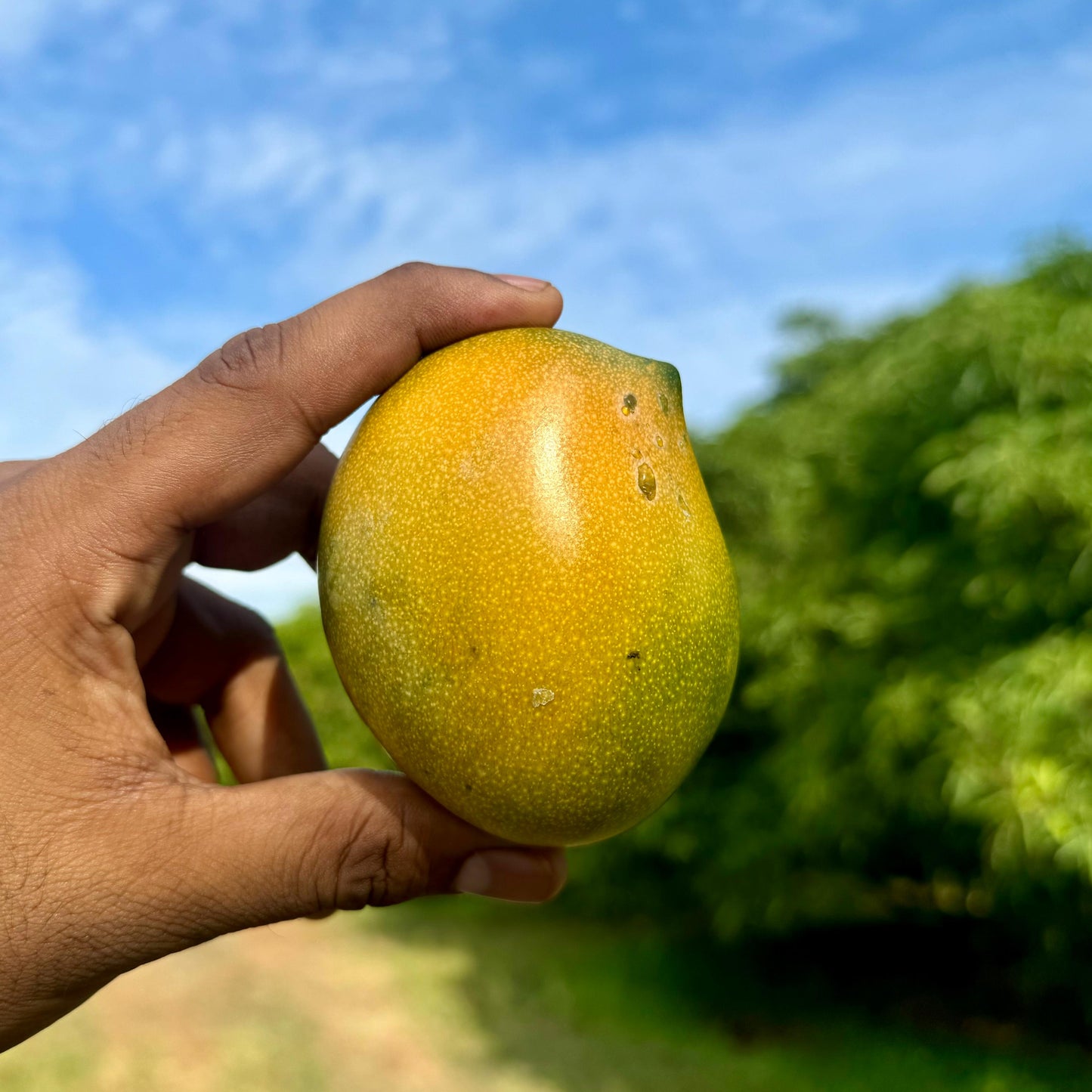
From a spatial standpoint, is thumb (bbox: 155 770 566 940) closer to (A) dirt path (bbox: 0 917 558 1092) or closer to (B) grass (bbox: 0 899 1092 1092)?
(B) grass (bbox: 0 899 1092 1092)

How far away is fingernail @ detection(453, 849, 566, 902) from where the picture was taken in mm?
1959

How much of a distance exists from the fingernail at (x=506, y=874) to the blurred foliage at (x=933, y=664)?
9.80 ft

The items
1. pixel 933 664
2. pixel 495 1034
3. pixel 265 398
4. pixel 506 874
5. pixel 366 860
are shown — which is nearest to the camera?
pixel 265 398

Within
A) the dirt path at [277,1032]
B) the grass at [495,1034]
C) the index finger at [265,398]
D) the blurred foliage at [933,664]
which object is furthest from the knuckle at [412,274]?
the dirt path at [277,1032]

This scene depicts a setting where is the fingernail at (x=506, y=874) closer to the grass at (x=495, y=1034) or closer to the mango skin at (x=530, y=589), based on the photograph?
the mango skin at (x=530, y=589)

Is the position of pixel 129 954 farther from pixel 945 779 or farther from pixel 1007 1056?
pixel 1007 1056

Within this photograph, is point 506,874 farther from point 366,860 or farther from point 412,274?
point 412,274

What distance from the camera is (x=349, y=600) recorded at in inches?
69.2

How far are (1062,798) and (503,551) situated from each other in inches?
140

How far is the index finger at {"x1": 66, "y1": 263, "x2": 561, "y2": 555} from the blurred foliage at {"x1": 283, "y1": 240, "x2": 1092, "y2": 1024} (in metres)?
3.39

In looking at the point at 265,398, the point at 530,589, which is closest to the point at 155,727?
the point at 265,398

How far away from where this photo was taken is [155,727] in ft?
5.90

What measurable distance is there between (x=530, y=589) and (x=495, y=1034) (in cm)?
726

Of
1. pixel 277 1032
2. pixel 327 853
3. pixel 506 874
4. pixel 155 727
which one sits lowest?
pixel 277 1032
